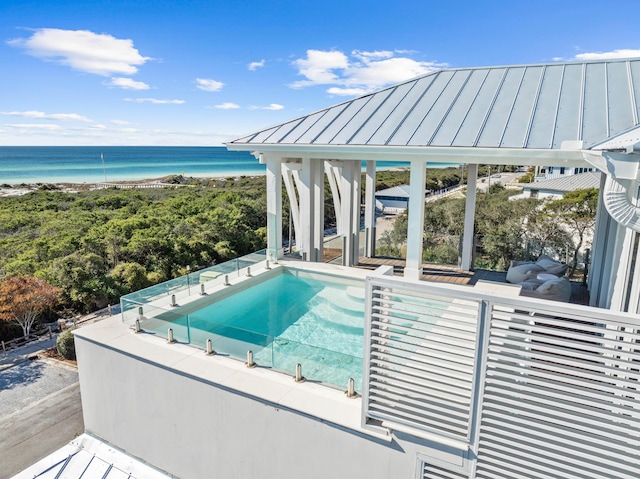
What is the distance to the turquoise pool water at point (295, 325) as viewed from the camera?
19.2 ft

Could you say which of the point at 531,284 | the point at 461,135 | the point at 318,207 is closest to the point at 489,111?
the point at 461,135

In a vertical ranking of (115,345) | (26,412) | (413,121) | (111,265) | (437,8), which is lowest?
(26,412)

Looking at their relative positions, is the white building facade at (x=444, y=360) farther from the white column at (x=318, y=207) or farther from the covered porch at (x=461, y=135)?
the white column at (x=318, y=207)

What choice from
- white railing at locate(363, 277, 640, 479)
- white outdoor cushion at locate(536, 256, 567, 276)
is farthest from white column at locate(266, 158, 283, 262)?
white railing at locate(363, 277, 640, 479)

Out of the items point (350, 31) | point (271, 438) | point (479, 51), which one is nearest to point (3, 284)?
point (271, 438)

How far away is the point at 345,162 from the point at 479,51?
2404 cm

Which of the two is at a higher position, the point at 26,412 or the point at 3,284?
the point at 3,284

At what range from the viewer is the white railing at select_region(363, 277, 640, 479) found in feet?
11.0

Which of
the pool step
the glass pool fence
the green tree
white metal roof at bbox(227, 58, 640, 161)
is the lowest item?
the pool step

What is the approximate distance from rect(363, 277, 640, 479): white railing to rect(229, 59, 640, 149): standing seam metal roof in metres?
4.63

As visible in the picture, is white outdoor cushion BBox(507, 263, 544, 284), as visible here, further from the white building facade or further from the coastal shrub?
the coastal shrub

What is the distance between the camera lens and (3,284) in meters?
13.2

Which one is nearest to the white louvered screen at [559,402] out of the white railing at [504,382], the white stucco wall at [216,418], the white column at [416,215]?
the white railing at [504,382]

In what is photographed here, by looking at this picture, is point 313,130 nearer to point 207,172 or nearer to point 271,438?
point 271,438
